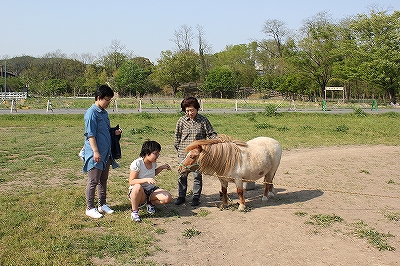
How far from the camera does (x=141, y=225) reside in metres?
5.51

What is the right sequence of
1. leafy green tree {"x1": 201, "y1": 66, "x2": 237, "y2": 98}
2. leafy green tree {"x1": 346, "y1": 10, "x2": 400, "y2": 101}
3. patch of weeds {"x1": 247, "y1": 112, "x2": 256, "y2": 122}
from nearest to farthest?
patch of weeds {"x1": 247, "y1": 112, "x2": 256, "y2": 122}, leafy green tree {"x1": 346, "y1": 10, "x2": 400, "y2": 101}, leafy green tree {"x1": 201, "y1": 66, "x2": 237, "y2": 98}

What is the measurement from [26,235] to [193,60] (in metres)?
59.8

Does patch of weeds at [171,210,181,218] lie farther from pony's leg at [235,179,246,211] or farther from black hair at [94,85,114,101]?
black hair at [94,85,114,101]

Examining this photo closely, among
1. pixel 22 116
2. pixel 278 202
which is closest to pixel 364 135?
pixel 278 202

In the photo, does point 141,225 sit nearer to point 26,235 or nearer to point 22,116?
point 26,235

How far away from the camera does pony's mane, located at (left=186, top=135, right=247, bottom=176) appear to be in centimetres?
615

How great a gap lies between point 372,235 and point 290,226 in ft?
3.56

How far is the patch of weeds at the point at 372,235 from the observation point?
191 inches

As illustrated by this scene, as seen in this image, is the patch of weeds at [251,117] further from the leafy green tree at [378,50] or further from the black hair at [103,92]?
the leafy green tree at [378,50]

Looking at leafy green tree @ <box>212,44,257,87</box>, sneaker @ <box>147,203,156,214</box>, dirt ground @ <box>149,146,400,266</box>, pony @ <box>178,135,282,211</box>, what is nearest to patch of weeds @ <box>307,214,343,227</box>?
dirt ground @ <box>149,146,400,266</box>

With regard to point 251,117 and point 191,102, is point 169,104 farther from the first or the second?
point 191,102

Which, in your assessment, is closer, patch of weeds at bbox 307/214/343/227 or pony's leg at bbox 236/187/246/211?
patch of weeds at bbox 307/214/343/227

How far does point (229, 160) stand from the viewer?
248 inches

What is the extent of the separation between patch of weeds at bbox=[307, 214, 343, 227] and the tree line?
139 ft
